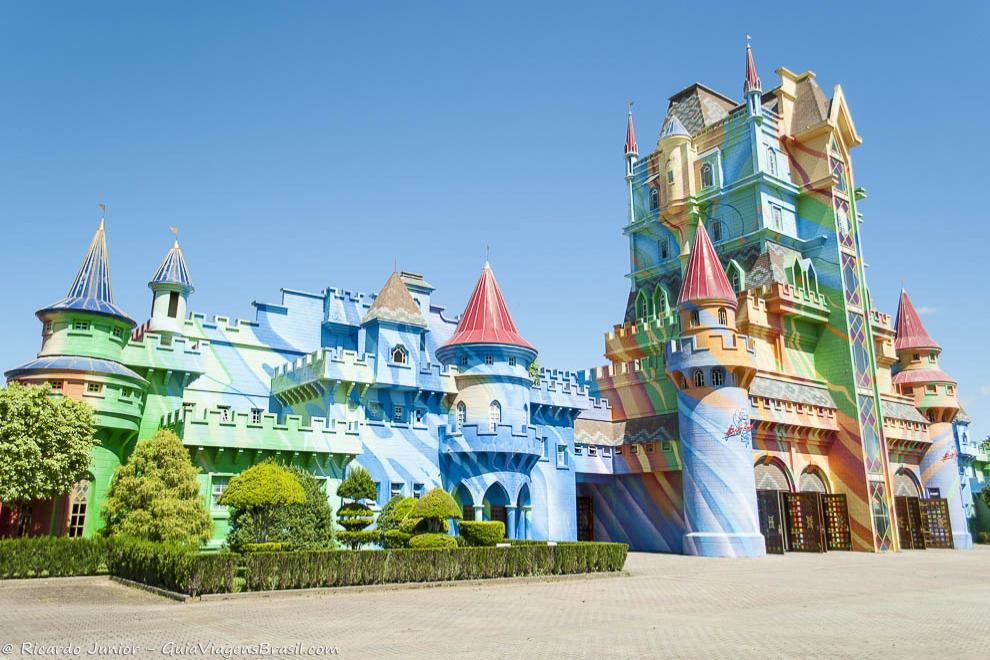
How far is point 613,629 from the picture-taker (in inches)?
556

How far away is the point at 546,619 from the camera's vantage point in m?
15.5

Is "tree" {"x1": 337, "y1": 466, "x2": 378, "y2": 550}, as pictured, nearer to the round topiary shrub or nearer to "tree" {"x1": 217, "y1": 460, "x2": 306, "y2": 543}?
the round topiary shrub

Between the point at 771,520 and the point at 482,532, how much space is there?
19.1 metres

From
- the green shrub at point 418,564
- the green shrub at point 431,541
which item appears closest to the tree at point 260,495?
the green shrub at point 418,564

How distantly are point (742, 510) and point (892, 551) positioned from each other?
40.2ft

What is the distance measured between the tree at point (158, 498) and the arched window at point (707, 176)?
36612 mm

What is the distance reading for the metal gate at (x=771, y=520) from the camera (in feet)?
125

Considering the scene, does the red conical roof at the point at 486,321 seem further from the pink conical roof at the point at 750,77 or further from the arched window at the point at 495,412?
the pink conical roof at the point at 750,77

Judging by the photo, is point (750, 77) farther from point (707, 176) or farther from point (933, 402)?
point (933, 402)

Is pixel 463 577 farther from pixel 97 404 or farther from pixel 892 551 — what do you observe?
pixel 892 551

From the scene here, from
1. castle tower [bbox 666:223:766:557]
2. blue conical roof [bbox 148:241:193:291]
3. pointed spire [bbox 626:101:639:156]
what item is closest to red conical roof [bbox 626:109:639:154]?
pointed spire [bbox 626:101:639:156]

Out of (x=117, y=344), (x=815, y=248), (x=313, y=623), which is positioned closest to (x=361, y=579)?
(x=313, y=623)

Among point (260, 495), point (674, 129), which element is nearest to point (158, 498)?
point (260, 495)

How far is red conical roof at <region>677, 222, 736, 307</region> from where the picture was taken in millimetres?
38875
